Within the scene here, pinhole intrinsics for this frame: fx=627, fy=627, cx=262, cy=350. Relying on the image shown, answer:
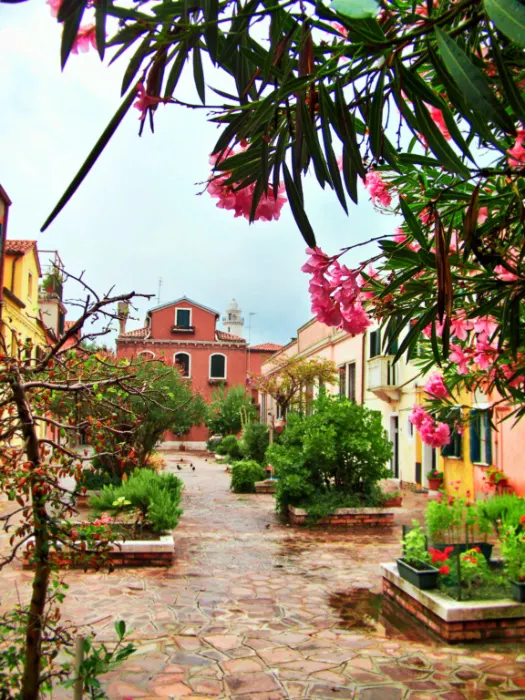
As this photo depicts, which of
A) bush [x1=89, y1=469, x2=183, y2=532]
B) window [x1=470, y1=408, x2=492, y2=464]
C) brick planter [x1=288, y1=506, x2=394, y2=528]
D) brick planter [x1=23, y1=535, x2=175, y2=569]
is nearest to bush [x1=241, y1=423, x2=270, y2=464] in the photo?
window [x1=470, y1=408, x2=492, y2=464]

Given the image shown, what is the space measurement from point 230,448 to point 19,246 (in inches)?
487

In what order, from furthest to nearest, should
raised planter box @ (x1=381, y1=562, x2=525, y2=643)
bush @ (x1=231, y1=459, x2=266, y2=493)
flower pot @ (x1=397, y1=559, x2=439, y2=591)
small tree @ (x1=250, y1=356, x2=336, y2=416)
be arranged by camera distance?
small tree @ (x1=250, y1=356, x2=336, y2=416) → bush @ (x1=231, y1=459, x2=266, y2=493) → flower pot @ (x1=397, y1=559, x2=439, y2=591) → raised planter box @ (x1=381, y1=562, x2=525, y2=643)

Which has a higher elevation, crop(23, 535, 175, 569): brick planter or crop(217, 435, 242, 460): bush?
crop(217, 435, 242, 460): bush

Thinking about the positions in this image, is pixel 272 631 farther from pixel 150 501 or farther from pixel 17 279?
pixel 17 279

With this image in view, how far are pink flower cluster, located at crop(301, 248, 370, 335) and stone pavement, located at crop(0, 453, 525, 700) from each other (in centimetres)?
319

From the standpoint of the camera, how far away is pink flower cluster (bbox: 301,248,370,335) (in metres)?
2.30

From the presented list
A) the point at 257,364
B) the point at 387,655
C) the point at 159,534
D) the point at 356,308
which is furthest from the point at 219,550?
the point at 257,364

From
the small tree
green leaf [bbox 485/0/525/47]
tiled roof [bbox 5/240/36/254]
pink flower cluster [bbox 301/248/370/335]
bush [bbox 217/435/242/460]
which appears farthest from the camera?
bush [bbox 217/435/242/460]

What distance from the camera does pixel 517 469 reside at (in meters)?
12.4

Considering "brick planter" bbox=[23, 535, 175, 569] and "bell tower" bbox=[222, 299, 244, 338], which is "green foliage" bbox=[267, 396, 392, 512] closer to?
"brick planter" bbox=[23, 535, 175, 569]

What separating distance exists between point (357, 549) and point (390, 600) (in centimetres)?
281

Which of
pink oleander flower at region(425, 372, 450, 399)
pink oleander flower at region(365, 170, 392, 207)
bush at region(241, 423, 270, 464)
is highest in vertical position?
pink oleander flower at region(365, 170, 392, 207)

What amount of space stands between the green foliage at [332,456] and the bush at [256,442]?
8889 mm

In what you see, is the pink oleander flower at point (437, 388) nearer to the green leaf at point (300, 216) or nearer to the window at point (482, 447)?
the green leaf at point (300, 216)
